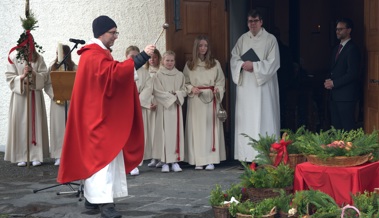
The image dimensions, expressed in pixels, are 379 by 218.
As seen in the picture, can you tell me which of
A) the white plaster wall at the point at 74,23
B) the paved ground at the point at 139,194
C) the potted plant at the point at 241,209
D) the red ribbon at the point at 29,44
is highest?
the white plaster wall at the point at 74,23

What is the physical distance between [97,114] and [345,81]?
133 inches

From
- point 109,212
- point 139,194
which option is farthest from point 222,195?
point 139,194

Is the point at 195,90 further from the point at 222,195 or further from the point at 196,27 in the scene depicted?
the point at 222,195

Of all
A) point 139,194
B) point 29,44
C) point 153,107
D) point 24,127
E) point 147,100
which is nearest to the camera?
point 139,194

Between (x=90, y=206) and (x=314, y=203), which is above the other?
(x=314, y=203)

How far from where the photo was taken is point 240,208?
22.0 ft

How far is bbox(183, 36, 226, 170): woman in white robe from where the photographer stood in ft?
35.4

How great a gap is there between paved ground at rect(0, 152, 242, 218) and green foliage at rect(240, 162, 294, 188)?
0.76 m

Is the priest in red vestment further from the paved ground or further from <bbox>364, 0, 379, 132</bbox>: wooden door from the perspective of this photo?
<bbox>364, 0, 379, 132</bbox>: wooden door

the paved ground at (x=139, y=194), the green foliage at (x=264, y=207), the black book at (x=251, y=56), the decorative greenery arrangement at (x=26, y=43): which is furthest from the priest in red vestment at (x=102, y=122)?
the decorative greenery arrangement at (x=26, y=43)

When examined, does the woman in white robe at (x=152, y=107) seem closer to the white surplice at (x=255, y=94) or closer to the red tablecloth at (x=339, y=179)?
the white surplice at (x=255, y=94)

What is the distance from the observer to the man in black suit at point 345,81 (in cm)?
966

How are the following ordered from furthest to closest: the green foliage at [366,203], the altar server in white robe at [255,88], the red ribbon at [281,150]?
the altar server in white robe at [255,88] < the red ribbon at [281,150] < the green foliage at [366,203]

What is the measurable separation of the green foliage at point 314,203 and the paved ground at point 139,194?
141cm
